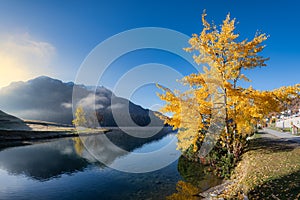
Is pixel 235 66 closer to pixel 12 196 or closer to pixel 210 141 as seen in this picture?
pixel 210 141

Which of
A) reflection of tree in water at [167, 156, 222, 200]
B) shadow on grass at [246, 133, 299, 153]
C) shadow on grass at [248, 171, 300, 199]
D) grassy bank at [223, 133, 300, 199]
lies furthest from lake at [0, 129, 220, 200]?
shadow on grass at [246, 133, 299, 153]

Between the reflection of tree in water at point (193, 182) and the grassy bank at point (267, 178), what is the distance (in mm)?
2031

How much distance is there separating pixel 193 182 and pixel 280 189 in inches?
281

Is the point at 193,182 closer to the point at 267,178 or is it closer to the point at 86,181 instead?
the point at 267,178

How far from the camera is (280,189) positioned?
9.57 m

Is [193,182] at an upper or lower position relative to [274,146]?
lower

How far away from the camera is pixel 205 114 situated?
14156mm

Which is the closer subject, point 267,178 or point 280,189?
point 280,189

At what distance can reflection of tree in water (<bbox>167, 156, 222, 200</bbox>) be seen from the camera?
1307 cm

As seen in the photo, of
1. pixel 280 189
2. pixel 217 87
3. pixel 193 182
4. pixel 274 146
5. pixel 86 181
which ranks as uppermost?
pixel 217 87

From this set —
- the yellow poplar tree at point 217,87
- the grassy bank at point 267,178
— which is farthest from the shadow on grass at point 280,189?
the yellow poplar tree at point 217,87

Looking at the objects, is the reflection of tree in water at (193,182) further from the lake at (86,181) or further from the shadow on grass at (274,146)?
the shadow on grass at (274,146)

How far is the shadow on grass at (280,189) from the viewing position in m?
8.83

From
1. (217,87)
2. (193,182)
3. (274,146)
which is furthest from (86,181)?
(274,146)
